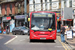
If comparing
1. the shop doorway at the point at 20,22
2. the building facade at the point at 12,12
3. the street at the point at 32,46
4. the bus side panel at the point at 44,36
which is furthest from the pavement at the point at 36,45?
the shop doorway at the point at 20,22

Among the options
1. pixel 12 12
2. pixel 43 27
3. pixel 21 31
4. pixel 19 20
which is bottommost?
pixel 21 31

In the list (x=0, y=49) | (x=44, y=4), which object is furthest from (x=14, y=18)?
(x=0, y=49)

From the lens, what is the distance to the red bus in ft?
55.3

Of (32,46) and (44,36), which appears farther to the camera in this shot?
(44,36)

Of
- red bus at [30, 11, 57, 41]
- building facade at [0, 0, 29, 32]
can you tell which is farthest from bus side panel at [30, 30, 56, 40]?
building facade at [0, 0, 29, 32]

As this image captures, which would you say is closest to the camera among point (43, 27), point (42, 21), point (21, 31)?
point (43, 27)

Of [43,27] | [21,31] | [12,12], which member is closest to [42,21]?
[43,27]

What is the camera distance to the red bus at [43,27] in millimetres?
16859

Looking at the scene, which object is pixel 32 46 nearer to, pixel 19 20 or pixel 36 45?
pixel 36 45

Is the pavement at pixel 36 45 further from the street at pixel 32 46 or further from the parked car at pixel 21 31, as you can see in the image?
the parked car at pixel 21 31

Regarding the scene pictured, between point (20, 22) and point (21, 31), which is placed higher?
point (20, 22)

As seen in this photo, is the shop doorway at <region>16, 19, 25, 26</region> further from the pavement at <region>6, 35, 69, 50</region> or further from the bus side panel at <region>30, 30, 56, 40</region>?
the pavement at <region>6, 35, 69, 50</region>

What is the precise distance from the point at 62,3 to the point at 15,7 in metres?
12.8

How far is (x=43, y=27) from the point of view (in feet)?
55.8
